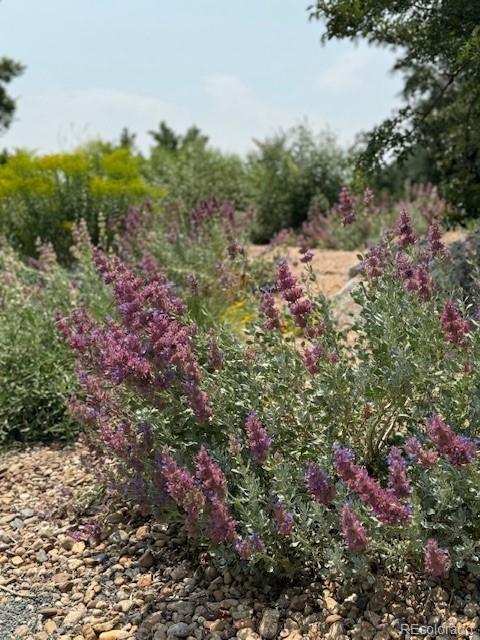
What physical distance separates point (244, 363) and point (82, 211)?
808 cm

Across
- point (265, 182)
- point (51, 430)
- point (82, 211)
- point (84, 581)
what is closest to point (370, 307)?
point (84, 581)

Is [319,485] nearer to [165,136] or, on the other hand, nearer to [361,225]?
[361,225]

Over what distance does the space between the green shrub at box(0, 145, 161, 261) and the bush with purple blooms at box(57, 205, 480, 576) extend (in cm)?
740

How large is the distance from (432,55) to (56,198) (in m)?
6.38

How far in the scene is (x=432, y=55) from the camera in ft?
19.5

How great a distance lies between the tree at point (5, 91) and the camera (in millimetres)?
26016

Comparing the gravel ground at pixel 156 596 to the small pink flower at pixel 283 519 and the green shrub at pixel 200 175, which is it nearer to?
the small pink flower at pixel 283 519

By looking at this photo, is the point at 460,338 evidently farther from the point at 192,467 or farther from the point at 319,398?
the point at 192,467

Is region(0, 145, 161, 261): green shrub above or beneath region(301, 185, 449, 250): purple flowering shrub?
above

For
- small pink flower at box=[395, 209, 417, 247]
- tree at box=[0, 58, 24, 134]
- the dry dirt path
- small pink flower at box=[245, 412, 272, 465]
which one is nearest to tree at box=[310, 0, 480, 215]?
the dry dirt path

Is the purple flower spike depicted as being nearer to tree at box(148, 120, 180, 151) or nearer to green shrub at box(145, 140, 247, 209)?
green shrub at box(145, 140, 247, 209)

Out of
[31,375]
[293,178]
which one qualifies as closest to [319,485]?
[31,375]

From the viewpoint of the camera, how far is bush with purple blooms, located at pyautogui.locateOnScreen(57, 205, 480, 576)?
2.40m

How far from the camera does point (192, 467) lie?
2988 millimetres
